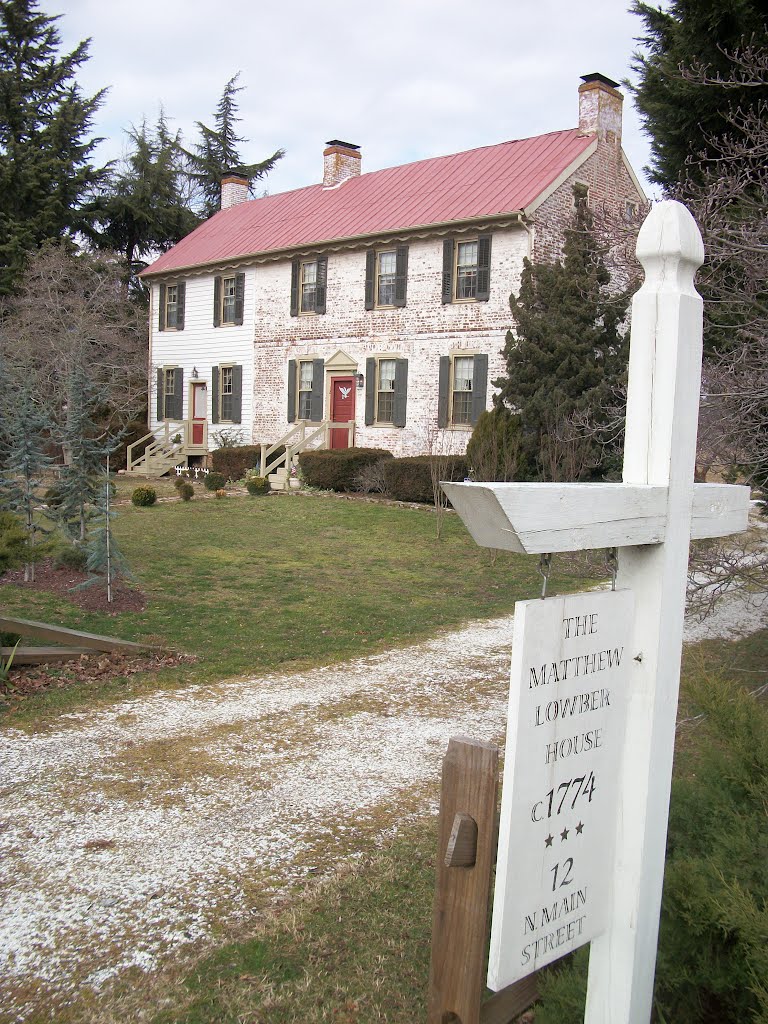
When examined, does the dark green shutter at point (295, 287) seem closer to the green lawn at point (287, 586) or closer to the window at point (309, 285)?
the window at point (309, 285)

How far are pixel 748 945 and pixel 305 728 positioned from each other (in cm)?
428

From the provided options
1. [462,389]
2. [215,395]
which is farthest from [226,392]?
[462,389]

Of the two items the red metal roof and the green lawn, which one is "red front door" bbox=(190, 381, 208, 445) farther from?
the green lawn

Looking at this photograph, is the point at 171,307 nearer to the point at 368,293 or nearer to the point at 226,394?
the point at 226,394

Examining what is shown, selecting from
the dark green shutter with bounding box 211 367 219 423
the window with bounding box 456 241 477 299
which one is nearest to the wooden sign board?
the window with bounding box 456 241 477 299

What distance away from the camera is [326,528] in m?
15.9

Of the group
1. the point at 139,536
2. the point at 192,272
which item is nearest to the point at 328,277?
the point at 192,272

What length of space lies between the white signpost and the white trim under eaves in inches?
688

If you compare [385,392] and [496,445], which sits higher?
[385,392]

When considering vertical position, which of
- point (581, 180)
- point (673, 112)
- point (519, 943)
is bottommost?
point (519, 943)

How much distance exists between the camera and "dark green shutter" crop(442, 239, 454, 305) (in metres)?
20.5

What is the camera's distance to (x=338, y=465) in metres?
20.4

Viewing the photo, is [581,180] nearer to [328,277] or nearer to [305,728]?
[328,277]

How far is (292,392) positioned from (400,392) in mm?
4058
